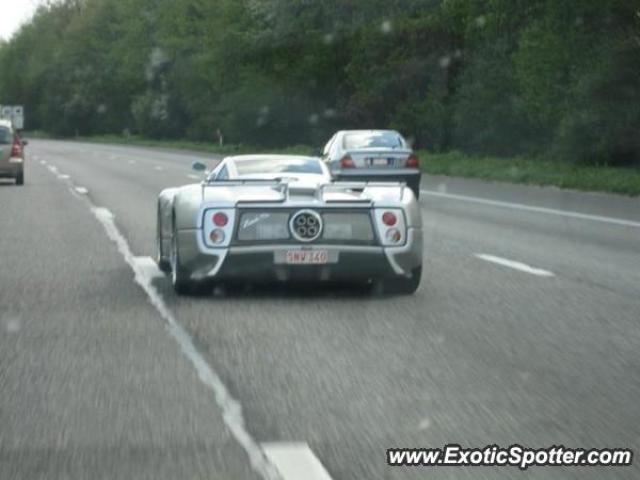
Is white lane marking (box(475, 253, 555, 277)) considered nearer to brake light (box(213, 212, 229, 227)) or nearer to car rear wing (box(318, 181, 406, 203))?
car rear wing (box(318, 181, 406, 203))

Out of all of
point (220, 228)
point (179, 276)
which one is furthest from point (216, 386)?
point (179, 276)

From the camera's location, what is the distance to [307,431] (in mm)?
6688

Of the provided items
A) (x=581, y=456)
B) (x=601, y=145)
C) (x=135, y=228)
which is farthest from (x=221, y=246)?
(x=601, y=145)

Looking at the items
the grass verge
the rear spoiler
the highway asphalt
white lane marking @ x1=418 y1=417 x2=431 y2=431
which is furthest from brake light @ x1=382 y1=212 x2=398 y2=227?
the grass verge

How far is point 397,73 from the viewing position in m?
55.9

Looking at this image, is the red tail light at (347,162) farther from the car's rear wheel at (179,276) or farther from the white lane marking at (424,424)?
the white lane marking at (424,424)

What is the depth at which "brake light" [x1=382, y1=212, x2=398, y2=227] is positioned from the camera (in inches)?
453

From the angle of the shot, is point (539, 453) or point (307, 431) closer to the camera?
point (539, 453)

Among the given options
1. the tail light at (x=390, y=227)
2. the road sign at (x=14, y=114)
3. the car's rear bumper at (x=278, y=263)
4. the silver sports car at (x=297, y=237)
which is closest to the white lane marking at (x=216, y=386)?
the car's rear bumper at (x=278, y=263)

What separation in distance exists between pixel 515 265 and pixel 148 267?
11.1 ft

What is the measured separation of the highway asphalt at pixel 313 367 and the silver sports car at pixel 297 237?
235 millimetres

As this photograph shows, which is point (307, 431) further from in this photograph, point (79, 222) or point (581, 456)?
point (79, 222)

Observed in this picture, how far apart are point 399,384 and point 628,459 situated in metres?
1.92

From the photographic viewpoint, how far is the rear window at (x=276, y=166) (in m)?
13.5
